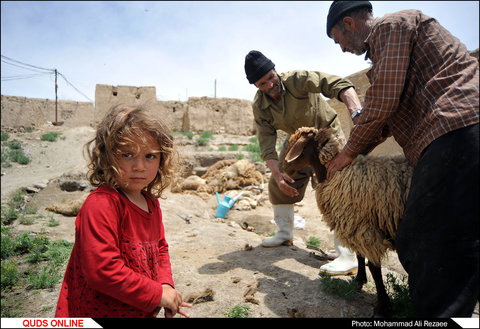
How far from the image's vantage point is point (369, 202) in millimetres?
2297

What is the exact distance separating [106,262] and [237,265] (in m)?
2.53

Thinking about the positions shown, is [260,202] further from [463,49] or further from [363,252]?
[463,49]

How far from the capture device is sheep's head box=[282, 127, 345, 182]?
269 centimetres

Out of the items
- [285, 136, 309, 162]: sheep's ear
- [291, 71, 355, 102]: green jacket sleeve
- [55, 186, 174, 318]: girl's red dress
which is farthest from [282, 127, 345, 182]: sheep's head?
[55, 186, 174, 318]: girl's red dress

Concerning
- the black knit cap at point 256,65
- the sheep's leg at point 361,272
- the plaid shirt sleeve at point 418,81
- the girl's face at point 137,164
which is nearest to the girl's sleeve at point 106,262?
the girl's face at point 137,164

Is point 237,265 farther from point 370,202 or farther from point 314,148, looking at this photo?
point 370,202

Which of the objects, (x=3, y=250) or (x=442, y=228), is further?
(x=3, y=250)

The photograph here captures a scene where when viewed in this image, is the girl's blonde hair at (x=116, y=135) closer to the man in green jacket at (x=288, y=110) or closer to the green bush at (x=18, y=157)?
the man in green jacket at (x=288, y=110)

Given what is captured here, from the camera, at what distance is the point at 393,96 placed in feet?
5.73

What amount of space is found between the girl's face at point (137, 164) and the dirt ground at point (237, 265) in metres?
1.54

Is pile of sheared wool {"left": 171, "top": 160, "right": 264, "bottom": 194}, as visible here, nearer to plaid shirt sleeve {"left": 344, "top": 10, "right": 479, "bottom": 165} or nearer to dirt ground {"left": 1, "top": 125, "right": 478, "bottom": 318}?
dirt ground {"left": 1, "top": 125, "right": 478, "bottom": 318}

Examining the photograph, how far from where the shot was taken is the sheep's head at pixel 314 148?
269 centimetres

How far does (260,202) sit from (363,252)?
5643 millimetres

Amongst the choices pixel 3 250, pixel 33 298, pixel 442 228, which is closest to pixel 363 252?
pixel 442 228
